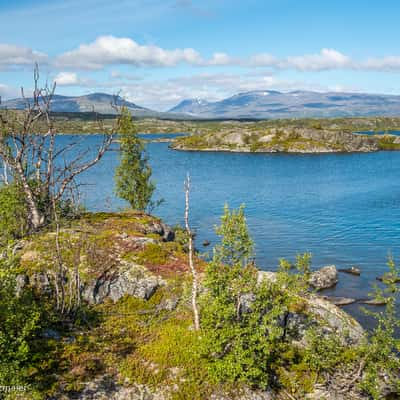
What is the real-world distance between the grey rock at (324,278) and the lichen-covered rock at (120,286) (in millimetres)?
26072

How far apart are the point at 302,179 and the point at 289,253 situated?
257ft

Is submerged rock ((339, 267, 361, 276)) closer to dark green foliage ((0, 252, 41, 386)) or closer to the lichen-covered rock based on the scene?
the lichen-covered rock

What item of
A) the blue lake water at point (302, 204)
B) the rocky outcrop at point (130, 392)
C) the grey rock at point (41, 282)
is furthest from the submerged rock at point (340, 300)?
the grey rock at point (41, 282)

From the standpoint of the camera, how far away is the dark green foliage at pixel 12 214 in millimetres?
36188

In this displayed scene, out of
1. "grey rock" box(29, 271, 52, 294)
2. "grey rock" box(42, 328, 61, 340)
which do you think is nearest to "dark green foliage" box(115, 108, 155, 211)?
"grey rock" box(29, 271, 52, 294)

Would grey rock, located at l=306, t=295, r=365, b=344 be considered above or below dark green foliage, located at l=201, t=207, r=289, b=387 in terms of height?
below

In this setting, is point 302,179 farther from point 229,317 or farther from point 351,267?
point 229,317

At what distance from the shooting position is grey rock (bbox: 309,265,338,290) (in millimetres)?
50062

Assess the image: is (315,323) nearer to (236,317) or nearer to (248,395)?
(236,317)

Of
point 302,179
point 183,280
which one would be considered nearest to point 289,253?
point 183,280

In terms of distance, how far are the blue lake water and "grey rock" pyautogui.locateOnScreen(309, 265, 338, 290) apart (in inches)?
48.8

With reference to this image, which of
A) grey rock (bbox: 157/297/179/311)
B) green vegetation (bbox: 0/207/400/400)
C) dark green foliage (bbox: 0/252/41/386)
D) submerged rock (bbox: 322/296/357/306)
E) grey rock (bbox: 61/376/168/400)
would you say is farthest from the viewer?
submerged rock (bbox: 322/296/357/306)

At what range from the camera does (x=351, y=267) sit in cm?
5622

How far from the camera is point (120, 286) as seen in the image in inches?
1256
